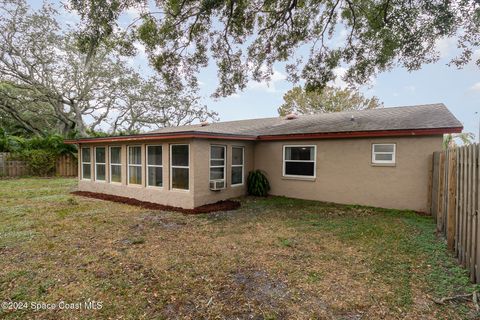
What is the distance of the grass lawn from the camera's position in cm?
288

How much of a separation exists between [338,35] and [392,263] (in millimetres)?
9638

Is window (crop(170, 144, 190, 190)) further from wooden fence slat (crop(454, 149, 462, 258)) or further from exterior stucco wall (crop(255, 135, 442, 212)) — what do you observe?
wooden fence slat (crop(454, 149, 462, 258))

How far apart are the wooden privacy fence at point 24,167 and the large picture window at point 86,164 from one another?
7.81 metres

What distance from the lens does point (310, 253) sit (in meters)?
4.49

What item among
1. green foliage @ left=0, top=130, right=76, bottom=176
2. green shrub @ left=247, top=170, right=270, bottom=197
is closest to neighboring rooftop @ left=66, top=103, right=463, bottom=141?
green shrub @ left=247, top=170, right=270, bottom=197

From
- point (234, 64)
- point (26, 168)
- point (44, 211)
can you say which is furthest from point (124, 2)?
point (26, 168)

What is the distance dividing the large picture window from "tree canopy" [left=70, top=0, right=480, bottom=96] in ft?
16.1

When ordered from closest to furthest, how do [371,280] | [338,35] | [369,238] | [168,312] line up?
[168,312], [371,280], [369,238], [338,35]

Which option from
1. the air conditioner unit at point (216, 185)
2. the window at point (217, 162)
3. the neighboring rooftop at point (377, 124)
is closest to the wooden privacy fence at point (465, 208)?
the neighboring rooftop at point (377, 124)

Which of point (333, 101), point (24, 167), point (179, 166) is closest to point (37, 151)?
point (24, 167)

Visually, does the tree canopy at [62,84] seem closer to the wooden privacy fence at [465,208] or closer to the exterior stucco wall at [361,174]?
the exterior stucco wall at [361,174]

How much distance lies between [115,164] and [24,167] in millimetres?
10944

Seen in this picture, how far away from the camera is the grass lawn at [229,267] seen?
2.88 metres

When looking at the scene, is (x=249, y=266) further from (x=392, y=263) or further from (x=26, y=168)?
(x=26, y=168)
